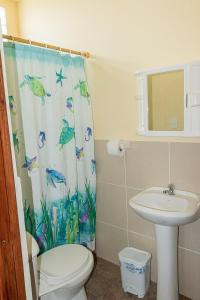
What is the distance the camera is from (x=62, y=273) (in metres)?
1.65

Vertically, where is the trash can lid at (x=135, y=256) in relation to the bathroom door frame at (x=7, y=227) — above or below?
below

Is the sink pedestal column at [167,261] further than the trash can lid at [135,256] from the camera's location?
No

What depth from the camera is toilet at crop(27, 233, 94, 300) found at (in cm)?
159

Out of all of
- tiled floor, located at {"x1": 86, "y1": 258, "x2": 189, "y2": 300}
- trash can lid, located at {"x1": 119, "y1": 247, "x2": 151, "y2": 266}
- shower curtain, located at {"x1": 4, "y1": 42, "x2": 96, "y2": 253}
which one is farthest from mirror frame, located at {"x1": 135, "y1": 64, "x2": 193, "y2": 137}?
tiled floor, located at {"x1": 86, "y1": 258, "x2": 189, "y2": 300}

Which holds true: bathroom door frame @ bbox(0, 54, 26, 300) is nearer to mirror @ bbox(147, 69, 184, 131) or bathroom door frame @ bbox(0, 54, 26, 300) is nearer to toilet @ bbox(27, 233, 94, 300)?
toilet @ bbox(27, 233, 94, 300)

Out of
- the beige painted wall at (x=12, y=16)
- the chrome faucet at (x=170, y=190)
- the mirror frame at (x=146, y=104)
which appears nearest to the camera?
the mirror frame at (x=146, y=104)

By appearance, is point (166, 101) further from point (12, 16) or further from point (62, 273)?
point (12, 16)

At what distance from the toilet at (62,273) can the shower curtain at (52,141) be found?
246 mm

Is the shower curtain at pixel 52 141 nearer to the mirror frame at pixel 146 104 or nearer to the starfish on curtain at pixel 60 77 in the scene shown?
the starfish on curtain at pixel 60 77

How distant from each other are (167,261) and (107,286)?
685mm

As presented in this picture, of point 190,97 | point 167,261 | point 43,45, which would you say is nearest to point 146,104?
point 190,97

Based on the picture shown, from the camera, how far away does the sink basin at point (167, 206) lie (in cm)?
154

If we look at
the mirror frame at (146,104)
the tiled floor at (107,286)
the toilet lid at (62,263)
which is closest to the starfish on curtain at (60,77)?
the mirror frame at (146,104)

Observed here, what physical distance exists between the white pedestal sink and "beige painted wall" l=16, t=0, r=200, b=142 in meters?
0.58
